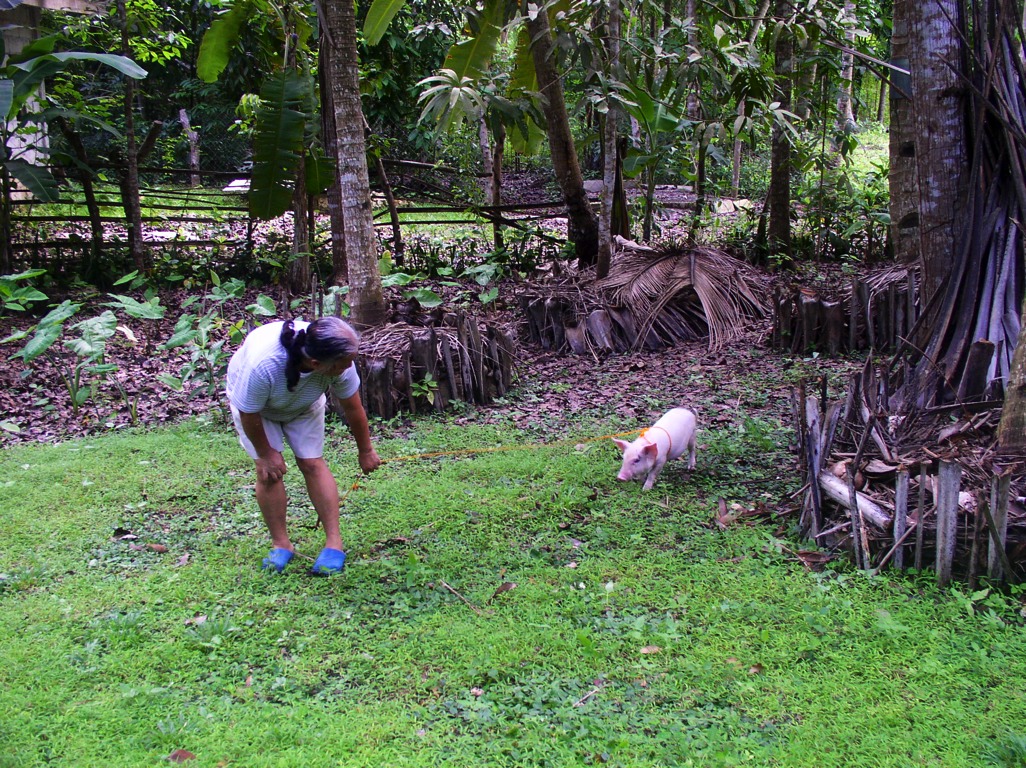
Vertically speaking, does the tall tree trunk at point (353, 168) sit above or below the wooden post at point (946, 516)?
above

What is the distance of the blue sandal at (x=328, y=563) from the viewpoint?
3.70m

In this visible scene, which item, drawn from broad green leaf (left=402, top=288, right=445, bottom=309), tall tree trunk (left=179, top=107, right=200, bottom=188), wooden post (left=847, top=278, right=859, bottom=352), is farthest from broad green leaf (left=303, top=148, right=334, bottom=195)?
tall tree trunk (left=179, top=107, right=200, bottom=188)

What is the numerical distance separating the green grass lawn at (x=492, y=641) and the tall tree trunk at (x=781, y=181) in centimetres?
564

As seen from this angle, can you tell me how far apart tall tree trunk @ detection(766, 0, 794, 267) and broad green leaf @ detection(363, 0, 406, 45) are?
4.45 metres

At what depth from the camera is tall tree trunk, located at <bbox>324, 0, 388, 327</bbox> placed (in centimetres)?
599

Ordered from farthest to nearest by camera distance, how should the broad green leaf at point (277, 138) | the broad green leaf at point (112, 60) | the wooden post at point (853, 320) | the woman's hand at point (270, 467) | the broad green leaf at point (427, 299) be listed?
the broad green leaf at point (277, 138), the broad green leaf at point (427, 299), the wooden post at point (853, 320), the broad green leaf at point (112, 60), the woman's hand at point (270, 467)

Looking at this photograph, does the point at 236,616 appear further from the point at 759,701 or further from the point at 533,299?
the point at 533,299

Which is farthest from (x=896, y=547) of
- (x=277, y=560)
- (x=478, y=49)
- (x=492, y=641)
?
(x=478, y=49)

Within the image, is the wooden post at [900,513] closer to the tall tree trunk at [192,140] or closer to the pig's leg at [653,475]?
the pig's leg at [653,475]

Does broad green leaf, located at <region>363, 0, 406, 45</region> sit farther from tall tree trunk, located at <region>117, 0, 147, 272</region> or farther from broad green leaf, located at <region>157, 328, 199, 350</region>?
tall tree trunk, located at <region>117, 0, 147, 272</region>

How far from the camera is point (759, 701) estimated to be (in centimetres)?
268

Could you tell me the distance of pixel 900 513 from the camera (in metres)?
3.26

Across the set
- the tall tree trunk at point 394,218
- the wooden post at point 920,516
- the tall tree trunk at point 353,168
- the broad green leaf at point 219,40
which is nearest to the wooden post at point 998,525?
the wooden post at point 920,516

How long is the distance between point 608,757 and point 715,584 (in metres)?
1.24
